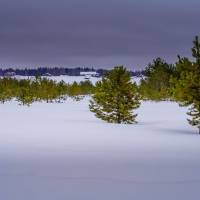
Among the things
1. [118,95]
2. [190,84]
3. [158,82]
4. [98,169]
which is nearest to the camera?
[98,169]

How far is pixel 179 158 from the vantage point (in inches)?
520

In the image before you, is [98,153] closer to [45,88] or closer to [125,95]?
[125,95]

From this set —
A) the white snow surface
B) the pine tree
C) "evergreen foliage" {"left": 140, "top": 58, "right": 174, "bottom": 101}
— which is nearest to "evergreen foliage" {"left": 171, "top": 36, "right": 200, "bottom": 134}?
the white snow surface

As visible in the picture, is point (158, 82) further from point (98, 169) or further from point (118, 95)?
point (98, 169)

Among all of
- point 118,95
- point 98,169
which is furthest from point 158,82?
point 98,169

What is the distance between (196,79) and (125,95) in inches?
344

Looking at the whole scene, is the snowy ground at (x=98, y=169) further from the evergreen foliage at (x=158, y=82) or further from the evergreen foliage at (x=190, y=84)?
the evergreen foliage at (x=158, y=82)

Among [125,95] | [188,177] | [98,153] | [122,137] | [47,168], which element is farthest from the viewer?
[125,95]

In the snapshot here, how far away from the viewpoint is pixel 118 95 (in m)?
30.6

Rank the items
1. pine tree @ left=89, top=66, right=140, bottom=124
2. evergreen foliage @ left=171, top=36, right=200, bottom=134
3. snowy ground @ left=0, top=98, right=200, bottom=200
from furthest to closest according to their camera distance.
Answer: pine tree @ left=89, top=66, right=140, bottom=124
evergreen foliage @ left=171, top=36, right=200, bottom=134
snowy ground @ left=0, top=98, right=200, bottom=200

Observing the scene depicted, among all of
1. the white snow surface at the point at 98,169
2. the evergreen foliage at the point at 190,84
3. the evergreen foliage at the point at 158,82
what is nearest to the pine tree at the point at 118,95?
the evergreen foliage at the point at 190,84

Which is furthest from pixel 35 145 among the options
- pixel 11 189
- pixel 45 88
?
pixel 45 88

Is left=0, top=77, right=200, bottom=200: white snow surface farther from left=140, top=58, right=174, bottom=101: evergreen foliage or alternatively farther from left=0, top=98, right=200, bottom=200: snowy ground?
left=140, top=58, right=174, bottom=101: evergreen foliage

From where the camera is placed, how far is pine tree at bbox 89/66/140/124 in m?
30.4
